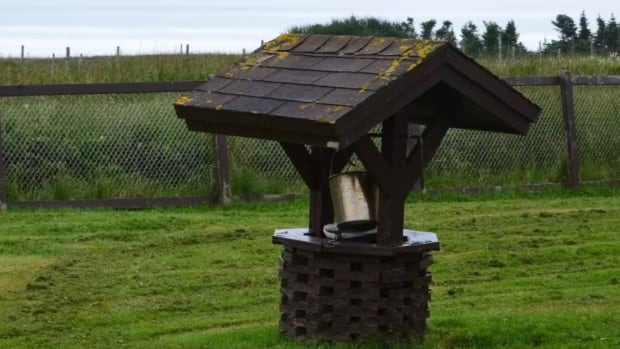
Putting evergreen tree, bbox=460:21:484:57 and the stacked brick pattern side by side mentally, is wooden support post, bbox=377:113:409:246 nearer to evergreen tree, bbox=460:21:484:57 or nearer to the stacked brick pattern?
the stacked brick pattern

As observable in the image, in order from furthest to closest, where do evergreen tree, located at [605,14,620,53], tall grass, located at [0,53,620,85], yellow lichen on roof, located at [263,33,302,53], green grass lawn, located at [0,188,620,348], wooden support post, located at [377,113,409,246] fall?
evergreen tree, located at [605,14,620,53]
tall grass, located at [0,53,620,85]
green grass lawn, located at [0,188,620,348]
yellow lichen on roof, located at [263,33,302,53]
wooden support post, located at [377,113,409,246]

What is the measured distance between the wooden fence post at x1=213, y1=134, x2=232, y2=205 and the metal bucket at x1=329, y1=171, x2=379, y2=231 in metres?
8.07

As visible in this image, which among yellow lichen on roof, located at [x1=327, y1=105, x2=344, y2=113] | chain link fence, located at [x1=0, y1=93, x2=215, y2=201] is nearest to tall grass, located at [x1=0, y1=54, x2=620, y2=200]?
chain link fence, located at [x1=0, y1=93, x2=215, y2=201]

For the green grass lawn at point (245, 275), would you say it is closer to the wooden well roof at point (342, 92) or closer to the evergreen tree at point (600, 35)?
the wooden well roof at point (342, 92)

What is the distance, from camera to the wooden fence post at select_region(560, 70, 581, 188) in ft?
59.7

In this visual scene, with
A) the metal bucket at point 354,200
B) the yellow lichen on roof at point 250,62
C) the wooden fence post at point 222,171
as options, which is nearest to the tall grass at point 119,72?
the wooden fence post at point 222,171

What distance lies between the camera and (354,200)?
8477 mm

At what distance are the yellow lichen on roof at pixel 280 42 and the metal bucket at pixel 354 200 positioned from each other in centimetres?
95

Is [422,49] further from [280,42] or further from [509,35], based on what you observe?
[509,35]

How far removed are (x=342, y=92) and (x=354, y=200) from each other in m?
0.90

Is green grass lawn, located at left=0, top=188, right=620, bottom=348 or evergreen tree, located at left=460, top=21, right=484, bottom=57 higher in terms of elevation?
evergreen tree, located at left=460, top=21, right=484, bottom=57

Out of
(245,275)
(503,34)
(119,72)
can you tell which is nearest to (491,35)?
(503,34)

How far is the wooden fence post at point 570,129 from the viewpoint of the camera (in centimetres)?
1819

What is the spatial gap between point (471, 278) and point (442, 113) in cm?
328
